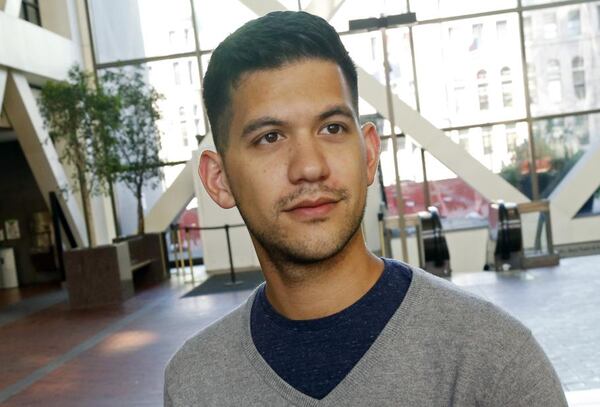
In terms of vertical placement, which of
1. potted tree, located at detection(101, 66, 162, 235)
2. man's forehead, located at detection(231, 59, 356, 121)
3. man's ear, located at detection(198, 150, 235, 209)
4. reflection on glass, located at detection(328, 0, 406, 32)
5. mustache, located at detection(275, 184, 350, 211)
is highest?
reflection on glass, located at detection(328, 0, 406, 32)

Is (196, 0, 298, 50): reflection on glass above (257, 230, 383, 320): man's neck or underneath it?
above

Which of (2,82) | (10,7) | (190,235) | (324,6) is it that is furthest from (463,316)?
(190,235)

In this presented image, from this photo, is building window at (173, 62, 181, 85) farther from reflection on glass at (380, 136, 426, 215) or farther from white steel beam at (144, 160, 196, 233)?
reflection on glass at (380, 136, 426, 215)

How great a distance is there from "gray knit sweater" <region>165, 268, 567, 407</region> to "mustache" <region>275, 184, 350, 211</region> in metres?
0.21

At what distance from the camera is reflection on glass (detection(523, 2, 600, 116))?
57.2ft

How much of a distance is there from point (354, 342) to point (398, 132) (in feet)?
54.8

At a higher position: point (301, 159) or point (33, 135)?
point (33, 135)

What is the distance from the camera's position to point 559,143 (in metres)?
17.7

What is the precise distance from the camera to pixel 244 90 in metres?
1.40

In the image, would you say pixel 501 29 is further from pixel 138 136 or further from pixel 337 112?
pixel 337 112

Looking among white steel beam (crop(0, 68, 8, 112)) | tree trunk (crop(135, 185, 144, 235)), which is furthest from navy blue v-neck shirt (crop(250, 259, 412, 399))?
tree trunk (crop(135, 185, 144, 235))

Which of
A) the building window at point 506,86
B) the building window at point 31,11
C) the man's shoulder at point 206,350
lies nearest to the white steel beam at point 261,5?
the building window at point 31,11

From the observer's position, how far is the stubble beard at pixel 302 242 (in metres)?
1.35

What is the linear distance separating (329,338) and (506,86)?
17.2 m
